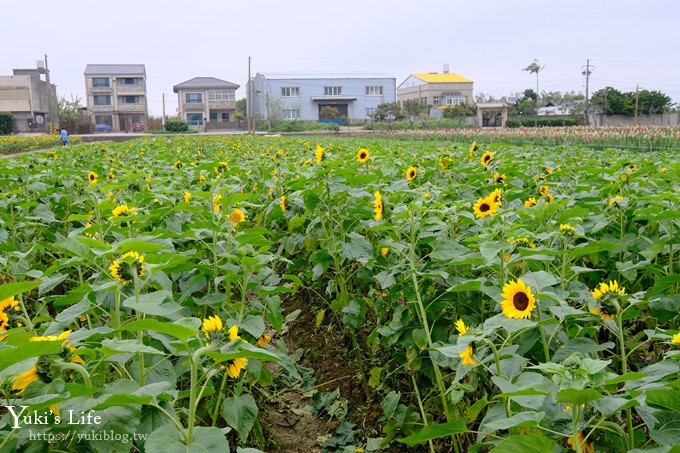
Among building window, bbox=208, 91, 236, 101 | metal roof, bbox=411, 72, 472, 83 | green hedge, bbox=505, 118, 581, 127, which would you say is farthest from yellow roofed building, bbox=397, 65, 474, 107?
green hedge, bbox=505, 118, 581, 127

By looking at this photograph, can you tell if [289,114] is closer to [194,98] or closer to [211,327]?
[194,98]

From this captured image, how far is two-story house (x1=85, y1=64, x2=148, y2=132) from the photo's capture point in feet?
200

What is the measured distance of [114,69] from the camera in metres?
61.9

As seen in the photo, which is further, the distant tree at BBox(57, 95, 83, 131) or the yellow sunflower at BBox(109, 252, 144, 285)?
the distant tree at BBox(57, 95, 83, 131)

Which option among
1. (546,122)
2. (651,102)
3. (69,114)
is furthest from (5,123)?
(651,102)

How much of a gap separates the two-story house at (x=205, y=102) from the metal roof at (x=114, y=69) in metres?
3.84

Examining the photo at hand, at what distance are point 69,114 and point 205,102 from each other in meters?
12.6

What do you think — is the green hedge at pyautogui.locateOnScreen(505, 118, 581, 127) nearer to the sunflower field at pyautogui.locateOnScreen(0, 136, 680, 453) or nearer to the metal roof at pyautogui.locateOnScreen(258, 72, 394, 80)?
the metal roof at pyautogui.locateOnScreen(258, 72, 394, 80)

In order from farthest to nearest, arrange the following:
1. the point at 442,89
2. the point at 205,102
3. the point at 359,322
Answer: the point at 442,89, the point at 205,102, the point at 359,322

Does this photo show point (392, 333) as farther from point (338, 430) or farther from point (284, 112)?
point (284, 112)

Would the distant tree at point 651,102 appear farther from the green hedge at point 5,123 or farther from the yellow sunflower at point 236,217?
the yellow sunflower at point 236,217

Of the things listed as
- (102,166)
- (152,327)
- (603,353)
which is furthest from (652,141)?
(152,327)

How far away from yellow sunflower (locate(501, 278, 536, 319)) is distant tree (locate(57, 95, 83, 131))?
56.1 metres

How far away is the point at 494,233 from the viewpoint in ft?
6.67
